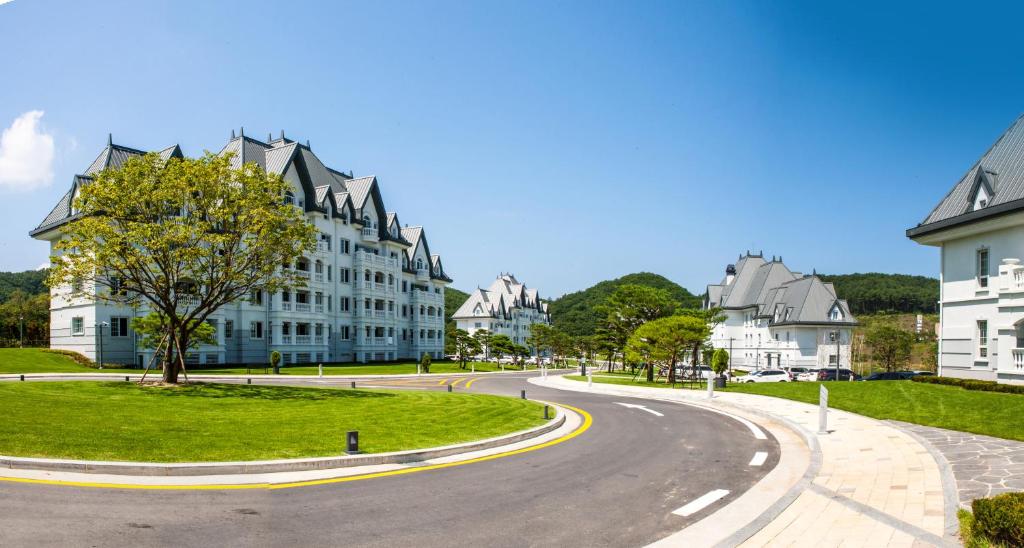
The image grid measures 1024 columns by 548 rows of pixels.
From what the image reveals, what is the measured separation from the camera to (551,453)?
13.1 meters

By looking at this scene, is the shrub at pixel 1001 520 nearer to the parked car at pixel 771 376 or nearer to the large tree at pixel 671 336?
the large tree at pixel 671 336

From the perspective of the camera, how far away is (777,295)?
73.4m

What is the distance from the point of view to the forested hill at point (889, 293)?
11769 cm

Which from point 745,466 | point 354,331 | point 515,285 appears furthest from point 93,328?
point 515,285

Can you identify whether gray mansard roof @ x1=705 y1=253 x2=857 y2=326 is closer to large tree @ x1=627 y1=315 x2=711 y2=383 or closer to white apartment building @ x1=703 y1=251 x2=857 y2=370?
white apartment building @ x1=703 y1=251 x2=857 y2=370

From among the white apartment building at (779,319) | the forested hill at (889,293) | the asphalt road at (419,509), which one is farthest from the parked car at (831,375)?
the forested hill at (889,293)

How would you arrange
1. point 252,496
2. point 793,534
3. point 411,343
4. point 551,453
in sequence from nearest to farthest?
point 793,534
point 252,496
point 551,453
point 411,343

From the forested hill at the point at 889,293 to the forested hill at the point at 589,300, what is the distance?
32751 millimetres

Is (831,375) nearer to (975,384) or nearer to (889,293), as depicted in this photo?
(975,384)

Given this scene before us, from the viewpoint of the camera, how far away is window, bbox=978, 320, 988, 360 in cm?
2442

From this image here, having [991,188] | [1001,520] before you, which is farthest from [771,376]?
[1001,520]

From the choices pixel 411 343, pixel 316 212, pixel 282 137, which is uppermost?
pixel 282 137

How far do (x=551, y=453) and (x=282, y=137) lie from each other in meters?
57.8

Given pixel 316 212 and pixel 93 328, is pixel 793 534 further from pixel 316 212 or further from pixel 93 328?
pixel 316 212
